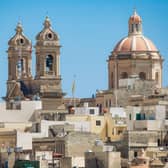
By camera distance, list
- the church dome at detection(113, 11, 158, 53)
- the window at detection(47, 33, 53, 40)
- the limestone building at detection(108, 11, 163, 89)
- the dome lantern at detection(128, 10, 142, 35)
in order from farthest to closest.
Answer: the window at detection(47, 33, 53, 40) → the dome lantern at detection(128, 10, 142, 35) → the church dome at detection(113, 11, 158, 53) → the limestone building at detection(108, 11, 163, 89)

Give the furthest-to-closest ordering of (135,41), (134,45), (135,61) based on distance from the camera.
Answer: (135,41) < (134,45) < (135,61)

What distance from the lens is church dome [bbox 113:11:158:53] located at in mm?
144125

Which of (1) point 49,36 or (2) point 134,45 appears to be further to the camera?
(1) point 49,36

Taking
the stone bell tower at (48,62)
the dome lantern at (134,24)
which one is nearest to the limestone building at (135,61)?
the dome lantern at (134,24)

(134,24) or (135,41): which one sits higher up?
(134,24)

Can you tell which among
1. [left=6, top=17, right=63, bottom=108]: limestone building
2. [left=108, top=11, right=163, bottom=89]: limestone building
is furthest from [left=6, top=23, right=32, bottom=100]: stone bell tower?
[left=108, top=11, right=163, bottom=89]: limestone building

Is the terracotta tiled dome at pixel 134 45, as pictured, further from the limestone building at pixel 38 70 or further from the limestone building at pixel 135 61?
the limestone building at pixel 38 70

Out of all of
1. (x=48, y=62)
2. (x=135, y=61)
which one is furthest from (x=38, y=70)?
(x=135, y=61)

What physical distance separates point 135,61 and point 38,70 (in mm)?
6408

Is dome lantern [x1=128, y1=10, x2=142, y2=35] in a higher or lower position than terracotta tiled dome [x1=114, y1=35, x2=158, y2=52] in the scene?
higher

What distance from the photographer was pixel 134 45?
144 m

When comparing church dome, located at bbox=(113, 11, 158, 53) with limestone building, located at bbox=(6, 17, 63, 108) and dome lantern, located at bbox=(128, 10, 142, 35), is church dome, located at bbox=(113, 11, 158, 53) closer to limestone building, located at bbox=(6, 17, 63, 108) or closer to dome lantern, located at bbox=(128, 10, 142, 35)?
dome lantern, located at bbox=(128, 10, 142, 35)

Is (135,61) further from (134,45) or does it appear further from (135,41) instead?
(135,41)

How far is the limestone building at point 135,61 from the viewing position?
143625mm
